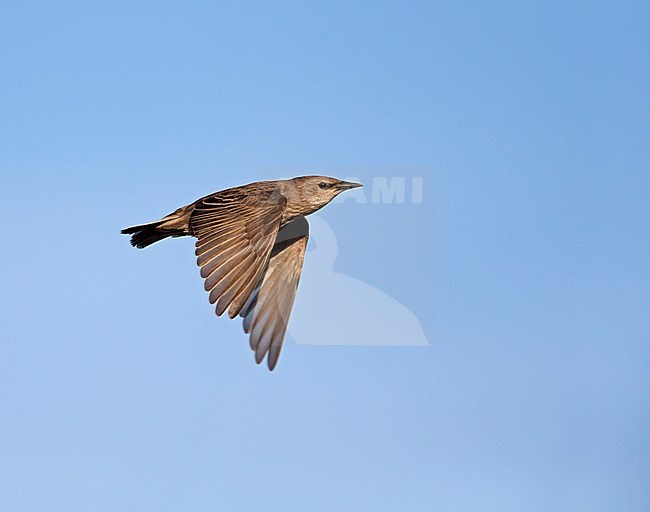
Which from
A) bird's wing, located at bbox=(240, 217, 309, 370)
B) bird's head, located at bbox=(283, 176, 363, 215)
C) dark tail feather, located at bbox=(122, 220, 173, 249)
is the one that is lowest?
bird's wing, located at bbox=(240, 217, 309, 370)

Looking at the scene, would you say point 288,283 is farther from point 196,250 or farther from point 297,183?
point 196,250

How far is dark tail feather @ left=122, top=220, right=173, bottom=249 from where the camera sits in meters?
5.15

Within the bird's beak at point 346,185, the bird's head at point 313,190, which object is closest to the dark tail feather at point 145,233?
the bird's head at point 313,190

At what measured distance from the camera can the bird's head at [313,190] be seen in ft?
16.8

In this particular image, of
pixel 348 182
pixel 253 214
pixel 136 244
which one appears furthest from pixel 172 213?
pixel 348 182

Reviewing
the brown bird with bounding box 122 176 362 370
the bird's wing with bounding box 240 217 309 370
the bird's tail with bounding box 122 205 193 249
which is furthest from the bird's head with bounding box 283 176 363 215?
the bird's tail with bounding box 122 205 193 249

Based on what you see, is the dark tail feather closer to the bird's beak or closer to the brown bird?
the brown bird

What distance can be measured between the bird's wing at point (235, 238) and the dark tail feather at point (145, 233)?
29 cm

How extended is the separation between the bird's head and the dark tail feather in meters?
0.70

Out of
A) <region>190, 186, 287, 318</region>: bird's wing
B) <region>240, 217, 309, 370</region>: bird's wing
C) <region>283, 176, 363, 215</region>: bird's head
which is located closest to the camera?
<region>190, 186, 287, 318</region>: bird's wing

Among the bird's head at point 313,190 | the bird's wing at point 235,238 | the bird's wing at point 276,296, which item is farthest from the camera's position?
the bird's head at point 313,190

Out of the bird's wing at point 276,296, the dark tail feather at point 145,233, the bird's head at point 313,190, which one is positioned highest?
the bird's head at point 313,190

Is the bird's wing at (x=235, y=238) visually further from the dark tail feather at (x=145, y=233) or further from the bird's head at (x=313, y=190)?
the dark tail feather at (x=145, y=233)

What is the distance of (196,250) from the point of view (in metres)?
4.45
